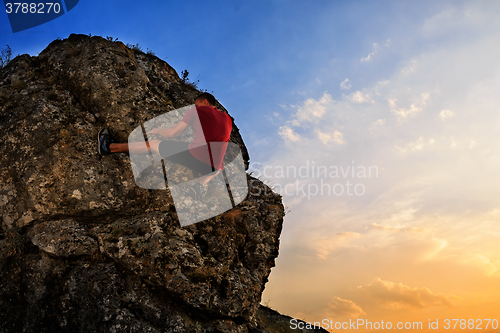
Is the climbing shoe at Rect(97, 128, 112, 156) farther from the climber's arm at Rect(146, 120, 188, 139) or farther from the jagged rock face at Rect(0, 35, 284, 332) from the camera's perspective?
the climber's arm at Rect(146, 120, 188, 139)

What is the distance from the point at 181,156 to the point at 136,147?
1040 millimetres

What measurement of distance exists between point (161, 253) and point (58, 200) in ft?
8.53

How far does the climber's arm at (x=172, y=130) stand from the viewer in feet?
20.6

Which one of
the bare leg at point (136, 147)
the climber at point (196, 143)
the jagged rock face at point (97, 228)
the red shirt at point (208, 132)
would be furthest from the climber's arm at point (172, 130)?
the jagged rock face at point (97, 228)

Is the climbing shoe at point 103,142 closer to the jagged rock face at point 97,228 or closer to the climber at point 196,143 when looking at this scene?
the climber at point 196,143

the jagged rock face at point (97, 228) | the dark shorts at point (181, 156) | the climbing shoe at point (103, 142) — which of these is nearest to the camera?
the jagged rock face at point (97, 228)

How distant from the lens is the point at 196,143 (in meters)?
6.50

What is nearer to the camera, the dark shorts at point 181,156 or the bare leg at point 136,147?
the bare leg at point 136,147

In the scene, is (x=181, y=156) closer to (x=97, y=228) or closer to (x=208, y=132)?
(x=208, y=132)

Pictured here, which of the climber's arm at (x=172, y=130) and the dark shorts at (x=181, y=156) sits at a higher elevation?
the climber's arm at (x=172, y=130)

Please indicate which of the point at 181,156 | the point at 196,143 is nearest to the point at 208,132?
the point at 196,143

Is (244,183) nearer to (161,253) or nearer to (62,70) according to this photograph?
(161,253)

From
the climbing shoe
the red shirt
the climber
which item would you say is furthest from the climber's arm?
the climbing shoe

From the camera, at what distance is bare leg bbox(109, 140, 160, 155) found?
20.8ft
